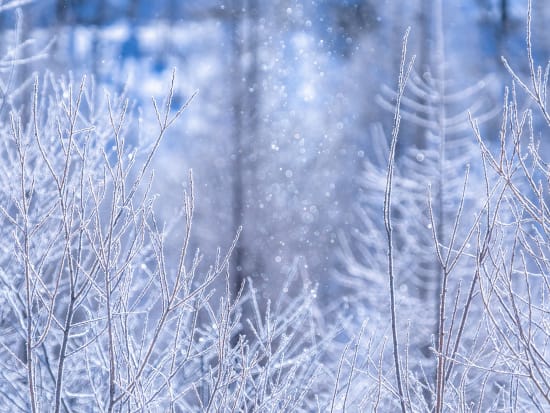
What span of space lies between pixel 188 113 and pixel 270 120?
1420mm

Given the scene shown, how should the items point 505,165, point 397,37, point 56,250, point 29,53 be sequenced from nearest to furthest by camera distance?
point 505,165 < point 56,250 < point 29,53 < point 397,37

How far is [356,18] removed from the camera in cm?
1295

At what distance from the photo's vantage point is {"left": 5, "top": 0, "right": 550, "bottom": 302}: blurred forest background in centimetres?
1198

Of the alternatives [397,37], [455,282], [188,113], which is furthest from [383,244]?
[188,113]

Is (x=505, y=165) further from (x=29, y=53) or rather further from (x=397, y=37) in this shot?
(x=397, y=37)

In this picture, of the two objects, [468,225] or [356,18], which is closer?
[468,225]

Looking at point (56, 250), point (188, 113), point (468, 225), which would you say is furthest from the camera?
point (188, 113)

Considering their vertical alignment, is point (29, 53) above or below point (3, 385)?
above

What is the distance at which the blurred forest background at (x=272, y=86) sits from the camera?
39.3 ft

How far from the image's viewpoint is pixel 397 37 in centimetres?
1230

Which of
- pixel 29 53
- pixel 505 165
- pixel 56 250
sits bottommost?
pixel 56 250

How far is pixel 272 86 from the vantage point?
539 inches

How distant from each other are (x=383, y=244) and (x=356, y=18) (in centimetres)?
480

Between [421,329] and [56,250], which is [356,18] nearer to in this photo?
[421,329]
